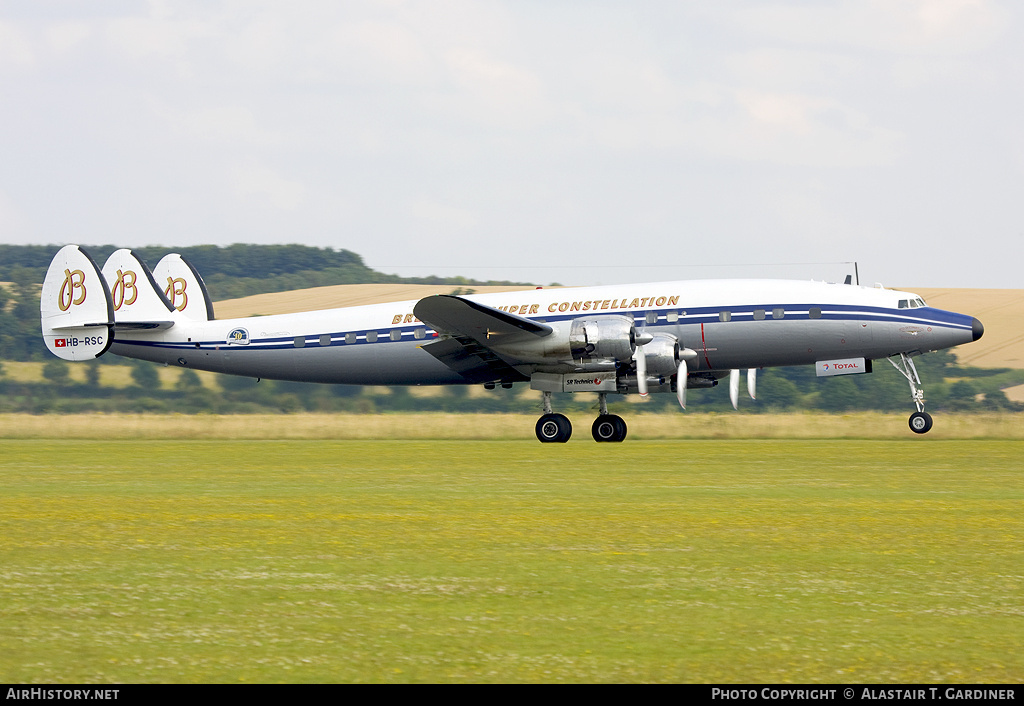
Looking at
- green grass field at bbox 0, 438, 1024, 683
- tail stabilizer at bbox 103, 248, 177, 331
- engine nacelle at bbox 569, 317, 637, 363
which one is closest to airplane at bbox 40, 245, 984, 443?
engine nacelle at bbox 569, 317, 637, 363

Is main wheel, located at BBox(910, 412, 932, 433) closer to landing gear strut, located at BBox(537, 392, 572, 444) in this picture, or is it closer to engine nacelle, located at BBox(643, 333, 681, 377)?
engine nacelle, located at BBox(643, 333, 681, 377)

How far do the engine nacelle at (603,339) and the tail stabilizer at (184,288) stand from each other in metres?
12.7

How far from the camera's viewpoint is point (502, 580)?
8.49m

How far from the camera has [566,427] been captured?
89.9 ft

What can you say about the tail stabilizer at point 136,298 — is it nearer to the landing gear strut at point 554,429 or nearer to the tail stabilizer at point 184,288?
the tail stabilizer at point 184,288

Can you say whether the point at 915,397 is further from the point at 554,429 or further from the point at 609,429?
the point at 554,429

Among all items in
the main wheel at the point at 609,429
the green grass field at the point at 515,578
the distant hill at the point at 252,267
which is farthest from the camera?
the distant hill at the point at 252,267

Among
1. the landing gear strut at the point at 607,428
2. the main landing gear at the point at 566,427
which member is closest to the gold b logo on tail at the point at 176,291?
the main landing gear at the point at 566,427

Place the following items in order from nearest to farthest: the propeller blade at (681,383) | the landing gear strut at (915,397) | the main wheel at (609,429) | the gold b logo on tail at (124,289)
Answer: the propeller blade at (681,383), the landing gear strut at (915,397), the main wheel at (609,429), the gold b logo on tail at (124,289)

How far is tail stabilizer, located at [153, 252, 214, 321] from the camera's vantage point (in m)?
32.8

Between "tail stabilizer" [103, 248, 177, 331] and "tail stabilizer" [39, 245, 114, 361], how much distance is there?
0.50 metres

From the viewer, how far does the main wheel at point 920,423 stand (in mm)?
27791

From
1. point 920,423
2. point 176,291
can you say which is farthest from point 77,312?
point 920,423

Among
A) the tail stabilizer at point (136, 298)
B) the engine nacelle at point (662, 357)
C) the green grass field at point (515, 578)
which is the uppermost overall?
the tail stabilizer at point (136, 298)
